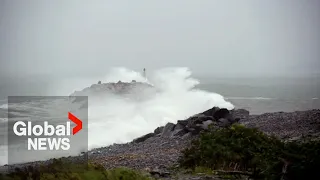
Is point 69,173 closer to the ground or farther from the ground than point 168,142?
farther from the ground

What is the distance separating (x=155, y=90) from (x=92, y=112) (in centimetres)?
1699

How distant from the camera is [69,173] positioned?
626cm

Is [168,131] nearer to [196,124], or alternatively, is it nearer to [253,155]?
[196,124]

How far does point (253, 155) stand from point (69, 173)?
4280mm

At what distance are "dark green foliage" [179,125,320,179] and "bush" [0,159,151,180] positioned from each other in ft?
7.98

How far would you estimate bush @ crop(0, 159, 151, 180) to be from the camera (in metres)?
6.17

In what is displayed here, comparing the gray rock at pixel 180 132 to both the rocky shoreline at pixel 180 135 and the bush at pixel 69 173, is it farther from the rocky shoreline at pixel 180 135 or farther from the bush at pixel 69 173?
the bush at pixel 69 173

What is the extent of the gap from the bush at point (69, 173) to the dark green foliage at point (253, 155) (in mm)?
2433

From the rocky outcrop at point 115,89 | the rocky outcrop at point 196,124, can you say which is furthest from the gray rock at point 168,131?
the rocky outcrop at point 115,89

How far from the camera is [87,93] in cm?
5447

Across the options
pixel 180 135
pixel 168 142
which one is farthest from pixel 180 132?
pixel 168 142

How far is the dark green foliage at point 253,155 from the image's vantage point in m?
5.98

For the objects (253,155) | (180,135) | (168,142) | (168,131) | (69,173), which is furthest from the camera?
(168,131)

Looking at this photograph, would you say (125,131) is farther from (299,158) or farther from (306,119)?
(299,158)
